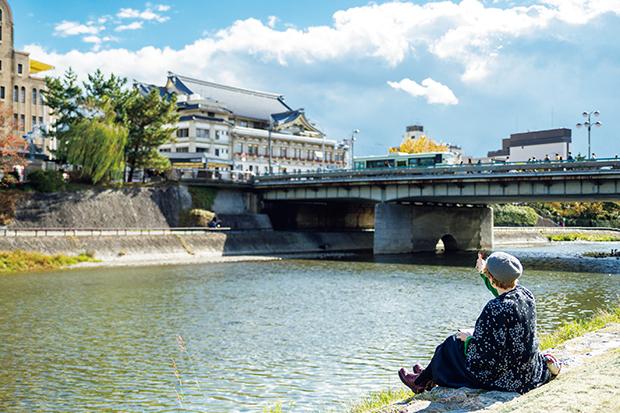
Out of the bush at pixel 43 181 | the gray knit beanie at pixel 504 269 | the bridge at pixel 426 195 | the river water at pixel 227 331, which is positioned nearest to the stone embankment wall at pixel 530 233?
the bridge at pixel 426 195

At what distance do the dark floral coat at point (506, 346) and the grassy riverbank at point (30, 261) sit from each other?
3756 centimetres

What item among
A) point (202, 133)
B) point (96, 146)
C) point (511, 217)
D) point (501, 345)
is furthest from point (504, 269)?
point (511, 217)

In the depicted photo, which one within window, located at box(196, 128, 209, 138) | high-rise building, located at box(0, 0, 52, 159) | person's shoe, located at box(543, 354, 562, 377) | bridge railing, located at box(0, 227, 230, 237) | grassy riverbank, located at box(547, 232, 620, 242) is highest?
high-rise building, located at box(0, 0, 52, 159)

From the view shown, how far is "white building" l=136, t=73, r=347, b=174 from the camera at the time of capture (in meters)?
92.5

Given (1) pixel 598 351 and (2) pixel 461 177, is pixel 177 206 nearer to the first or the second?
(2) pixel 461 177

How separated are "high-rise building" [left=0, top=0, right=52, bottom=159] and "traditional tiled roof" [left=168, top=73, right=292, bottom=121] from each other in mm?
21490

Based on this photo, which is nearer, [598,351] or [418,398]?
[418,398]

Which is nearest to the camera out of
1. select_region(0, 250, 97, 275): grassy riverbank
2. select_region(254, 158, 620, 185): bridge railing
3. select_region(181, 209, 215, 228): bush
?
select_region(0, 250, 97, 275): grassy riverbank

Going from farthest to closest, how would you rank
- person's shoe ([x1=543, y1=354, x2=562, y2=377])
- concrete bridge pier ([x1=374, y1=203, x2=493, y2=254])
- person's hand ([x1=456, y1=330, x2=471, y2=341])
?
concrete bridge pier ([x1=374, y1=203, x2=493, y2=254]) → person's shoe ([x1=543, y1=354, x2=562, y2=377]) → person's hand ([x1=456, y1=330, x2=471, y2=341])

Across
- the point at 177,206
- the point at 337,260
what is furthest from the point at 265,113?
the point at 337,260

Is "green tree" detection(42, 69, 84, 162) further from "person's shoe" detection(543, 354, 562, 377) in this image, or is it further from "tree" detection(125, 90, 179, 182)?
"person's shoe" detection(543, 354, 562, 377)

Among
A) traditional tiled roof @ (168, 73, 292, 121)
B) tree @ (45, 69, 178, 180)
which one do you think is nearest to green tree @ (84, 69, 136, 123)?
tree @ (45, 69, 178, 180)

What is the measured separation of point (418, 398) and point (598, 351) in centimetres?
449

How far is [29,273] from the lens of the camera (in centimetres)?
4012
